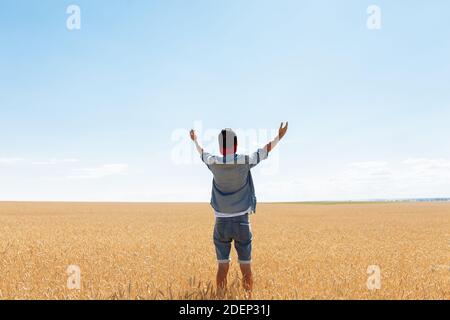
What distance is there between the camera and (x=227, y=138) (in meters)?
5.62

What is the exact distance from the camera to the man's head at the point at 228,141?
5.62 meters

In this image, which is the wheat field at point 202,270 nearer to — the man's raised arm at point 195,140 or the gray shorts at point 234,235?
the gray shorts at point 234,235

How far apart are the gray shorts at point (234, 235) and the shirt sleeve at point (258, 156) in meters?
0.75

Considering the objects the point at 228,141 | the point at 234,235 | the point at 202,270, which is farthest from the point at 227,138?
the point at 202,270

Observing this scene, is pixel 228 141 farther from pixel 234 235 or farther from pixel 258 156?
pixel 234 235

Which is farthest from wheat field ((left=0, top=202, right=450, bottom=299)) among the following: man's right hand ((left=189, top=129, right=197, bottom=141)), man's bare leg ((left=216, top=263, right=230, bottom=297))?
man's right hand ((left=189, top=129, right=197, bottom=141))

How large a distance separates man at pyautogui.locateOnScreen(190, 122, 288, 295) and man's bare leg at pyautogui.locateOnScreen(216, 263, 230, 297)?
0.02 m

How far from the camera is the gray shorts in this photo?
19.0ft

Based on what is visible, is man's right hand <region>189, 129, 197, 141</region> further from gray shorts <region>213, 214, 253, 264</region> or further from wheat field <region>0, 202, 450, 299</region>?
wheat field <region>0, 202, 450, 299</region>

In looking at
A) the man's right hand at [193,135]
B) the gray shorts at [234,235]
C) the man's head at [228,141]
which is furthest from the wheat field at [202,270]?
the man's right hand at [193,135]

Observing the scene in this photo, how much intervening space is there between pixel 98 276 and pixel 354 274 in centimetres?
493
